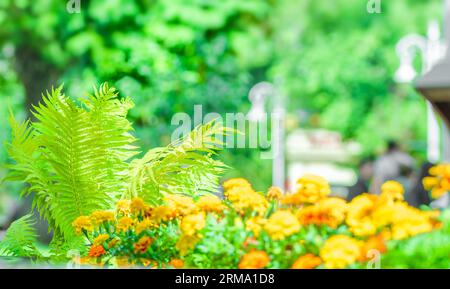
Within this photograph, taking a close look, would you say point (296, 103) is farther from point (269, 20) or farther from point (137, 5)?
point (137, 5)

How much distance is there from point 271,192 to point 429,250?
1.88 feet

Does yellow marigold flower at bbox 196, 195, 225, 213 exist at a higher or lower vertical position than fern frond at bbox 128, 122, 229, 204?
lower

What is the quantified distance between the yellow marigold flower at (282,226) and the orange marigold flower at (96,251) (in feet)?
1.72

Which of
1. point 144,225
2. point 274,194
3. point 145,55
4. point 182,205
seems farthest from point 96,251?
point 145,55

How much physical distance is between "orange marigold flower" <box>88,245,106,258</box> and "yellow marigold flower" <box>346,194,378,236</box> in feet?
2.40

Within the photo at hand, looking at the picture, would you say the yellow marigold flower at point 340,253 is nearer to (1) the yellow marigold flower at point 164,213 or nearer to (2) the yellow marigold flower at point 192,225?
(2) the yellow marigold flower at point 192,225

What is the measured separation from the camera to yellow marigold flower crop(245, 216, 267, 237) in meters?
2.19

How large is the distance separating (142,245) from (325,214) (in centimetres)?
53

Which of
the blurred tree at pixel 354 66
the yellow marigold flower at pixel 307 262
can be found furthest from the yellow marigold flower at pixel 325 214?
the blurred tree at pixel 354 66

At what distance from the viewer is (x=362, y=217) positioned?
2121 millimetres

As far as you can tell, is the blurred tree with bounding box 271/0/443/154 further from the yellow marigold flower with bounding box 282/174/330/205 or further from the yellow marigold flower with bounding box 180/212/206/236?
the yellow marigold flower with bounding box 180/212/206/236

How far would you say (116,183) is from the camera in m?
2.70

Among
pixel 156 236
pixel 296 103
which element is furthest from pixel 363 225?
pixel 296 103

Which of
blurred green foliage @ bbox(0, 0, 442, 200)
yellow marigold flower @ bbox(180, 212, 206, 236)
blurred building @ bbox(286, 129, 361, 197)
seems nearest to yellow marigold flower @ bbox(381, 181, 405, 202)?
yellow marigold flower @ bbox(180, 212, 206, 236)
